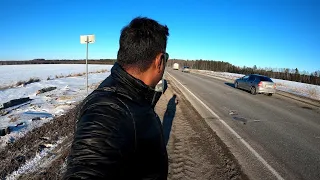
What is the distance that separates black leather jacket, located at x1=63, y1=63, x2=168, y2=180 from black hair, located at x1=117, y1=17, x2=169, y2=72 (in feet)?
0.59

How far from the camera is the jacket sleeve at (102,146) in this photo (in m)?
1.15

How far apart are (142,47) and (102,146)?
2.02 feet

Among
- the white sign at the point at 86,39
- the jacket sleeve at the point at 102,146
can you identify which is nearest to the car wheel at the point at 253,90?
the white sign at the point at 86,39

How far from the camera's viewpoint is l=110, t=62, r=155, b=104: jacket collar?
4.65ft

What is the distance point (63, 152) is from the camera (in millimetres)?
5367

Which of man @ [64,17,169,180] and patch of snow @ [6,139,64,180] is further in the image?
patch of snow @ [6,139,64,180]

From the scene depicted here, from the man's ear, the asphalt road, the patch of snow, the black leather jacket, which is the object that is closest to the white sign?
the asphalt road

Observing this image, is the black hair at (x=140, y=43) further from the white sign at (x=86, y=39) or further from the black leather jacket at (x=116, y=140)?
the white sign at (x=86, y=39)

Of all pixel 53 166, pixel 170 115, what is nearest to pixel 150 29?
pixel 53 166

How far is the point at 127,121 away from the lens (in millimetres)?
1239

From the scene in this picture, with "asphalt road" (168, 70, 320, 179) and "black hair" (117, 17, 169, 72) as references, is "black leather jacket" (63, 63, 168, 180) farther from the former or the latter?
"asphalt road" (168, 70, 320, 179)

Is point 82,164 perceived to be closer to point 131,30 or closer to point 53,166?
point 131,30

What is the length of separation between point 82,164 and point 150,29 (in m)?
0.81

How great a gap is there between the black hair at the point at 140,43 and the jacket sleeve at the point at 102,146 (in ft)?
1.27
